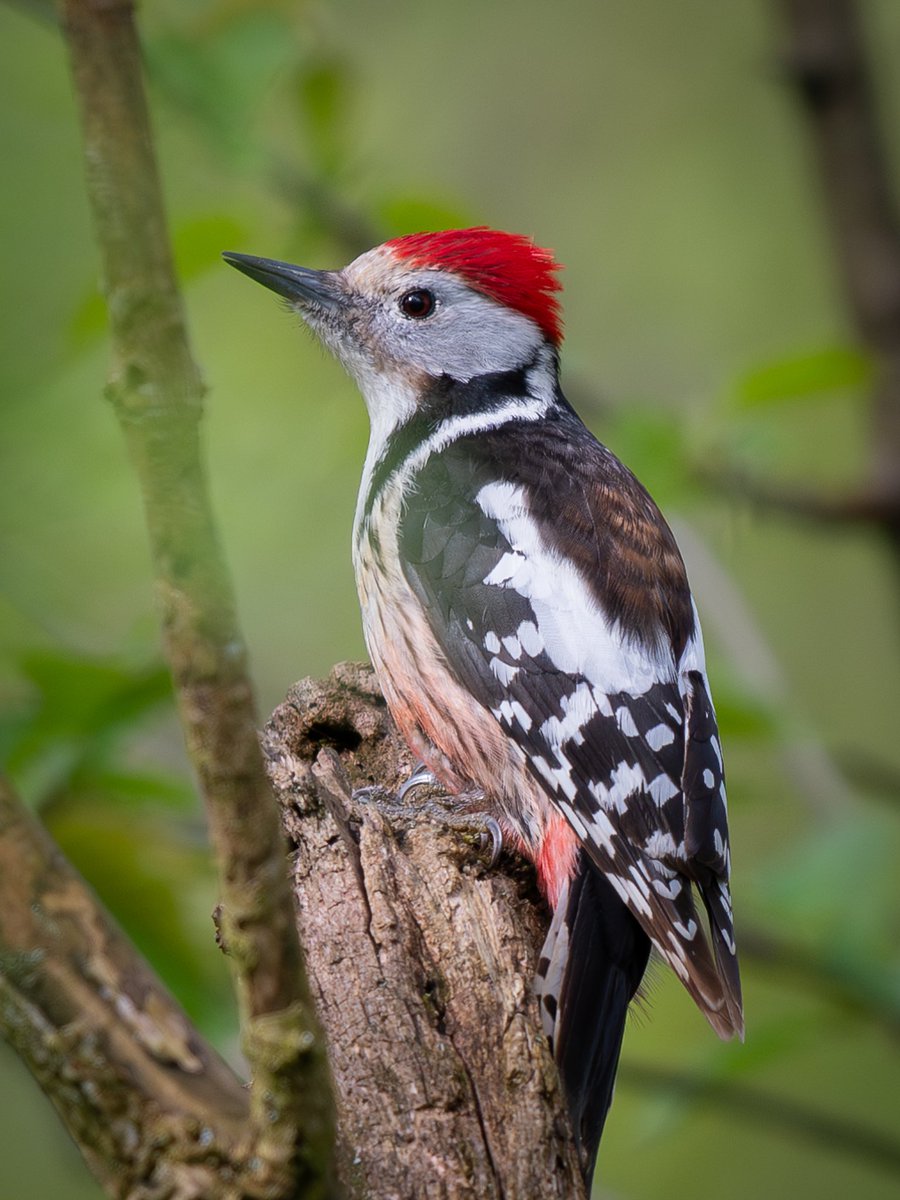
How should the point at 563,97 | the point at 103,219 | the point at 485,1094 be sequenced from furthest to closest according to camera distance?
the point at 563,97
the point at 485,1094
the point at 103,219

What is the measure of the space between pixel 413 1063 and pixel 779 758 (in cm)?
287

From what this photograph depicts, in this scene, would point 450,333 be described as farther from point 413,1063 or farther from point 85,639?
point 413,1063

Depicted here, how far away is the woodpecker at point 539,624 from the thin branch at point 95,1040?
0.79 metres

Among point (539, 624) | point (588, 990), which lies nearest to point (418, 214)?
point (539, 624)

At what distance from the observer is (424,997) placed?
6.79 feet

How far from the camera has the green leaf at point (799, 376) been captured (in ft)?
9.97

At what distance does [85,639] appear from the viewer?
140 inches

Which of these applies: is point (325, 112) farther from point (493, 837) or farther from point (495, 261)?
point (493, 837)

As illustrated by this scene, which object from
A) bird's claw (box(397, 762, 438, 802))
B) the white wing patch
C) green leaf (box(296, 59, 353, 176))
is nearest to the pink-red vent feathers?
green leaf (box(296, 59, 353, 176))

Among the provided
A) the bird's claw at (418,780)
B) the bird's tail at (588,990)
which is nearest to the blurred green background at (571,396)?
the bird's claw at (418,780)

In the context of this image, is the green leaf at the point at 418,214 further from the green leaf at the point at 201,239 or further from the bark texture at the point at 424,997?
the bark texture at the point at 424,997

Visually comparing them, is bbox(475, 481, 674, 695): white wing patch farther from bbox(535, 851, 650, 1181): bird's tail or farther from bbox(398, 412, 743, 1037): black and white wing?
bbox(535, 851, 650, 1181): bird's tail

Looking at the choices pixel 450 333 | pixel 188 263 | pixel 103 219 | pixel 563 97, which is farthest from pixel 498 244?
pixel 563 97

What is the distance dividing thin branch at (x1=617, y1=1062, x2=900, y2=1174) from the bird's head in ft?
6.13
